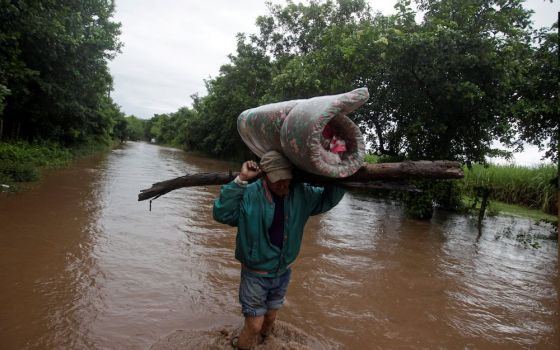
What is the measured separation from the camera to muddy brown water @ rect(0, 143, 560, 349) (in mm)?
3369

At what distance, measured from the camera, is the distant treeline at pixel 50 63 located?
954 centimetres

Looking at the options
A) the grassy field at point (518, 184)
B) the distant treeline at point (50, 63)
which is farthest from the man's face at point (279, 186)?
the grassy field at point (518, 184)

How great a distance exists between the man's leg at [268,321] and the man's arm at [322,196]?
89 centimetres

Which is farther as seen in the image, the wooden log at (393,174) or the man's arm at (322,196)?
the man's arm at (322,196)

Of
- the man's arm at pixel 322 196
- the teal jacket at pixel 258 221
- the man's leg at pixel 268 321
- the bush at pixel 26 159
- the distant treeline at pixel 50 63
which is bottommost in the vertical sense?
the man's leg at pixel 268 321

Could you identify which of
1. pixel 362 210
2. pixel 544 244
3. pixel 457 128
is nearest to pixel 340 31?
pixel 457 128

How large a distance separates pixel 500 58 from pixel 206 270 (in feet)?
26.4

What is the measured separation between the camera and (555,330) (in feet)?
13.5

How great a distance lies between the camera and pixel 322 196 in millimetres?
2854

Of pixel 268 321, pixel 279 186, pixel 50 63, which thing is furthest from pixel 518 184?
pixel 50 63

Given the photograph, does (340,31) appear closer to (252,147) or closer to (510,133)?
(510,133)

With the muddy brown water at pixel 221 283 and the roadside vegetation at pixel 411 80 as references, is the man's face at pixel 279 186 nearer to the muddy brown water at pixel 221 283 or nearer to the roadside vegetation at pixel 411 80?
the muddy brown water at pixel 221 283

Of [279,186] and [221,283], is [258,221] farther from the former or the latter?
[221,283]

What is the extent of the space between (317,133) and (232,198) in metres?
0.75
